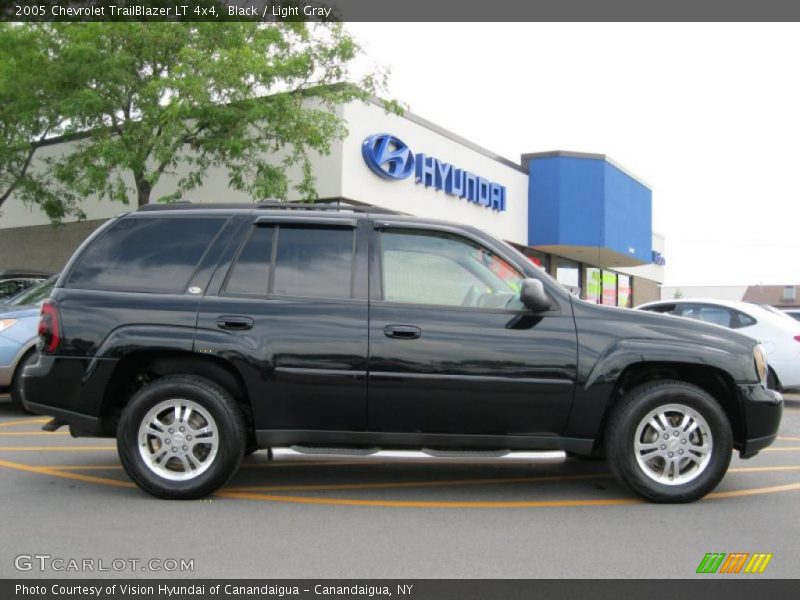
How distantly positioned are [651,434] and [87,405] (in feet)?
12.6

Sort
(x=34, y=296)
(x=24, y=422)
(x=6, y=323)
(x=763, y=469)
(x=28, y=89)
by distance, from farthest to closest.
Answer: (x=28, y=89), (x=34, y=296), (x=6, y=323), (x=24, y=422), (x=763, y=469)

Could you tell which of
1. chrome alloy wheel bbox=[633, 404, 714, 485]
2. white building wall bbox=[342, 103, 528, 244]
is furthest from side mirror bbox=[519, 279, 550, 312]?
white building wall bbox=[342, 103, 528, 244]

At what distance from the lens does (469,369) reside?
17.6 feet

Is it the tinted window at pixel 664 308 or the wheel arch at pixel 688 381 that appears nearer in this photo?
the wheel arch at pixel 688 381

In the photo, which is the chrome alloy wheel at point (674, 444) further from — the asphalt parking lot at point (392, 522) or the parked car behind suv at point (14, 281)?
the parked car behind suv at point (14, 281)

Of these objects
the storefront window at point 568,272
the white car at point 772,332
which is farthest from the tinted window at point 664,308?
the storefront window at point 568,272

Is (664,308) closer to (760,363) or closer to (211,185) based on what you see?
(760,363)

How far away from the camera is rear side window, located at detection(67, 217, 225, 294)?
18.6 feet

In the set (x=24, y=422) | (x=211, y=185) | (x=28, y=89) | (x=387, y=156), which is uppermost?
(x=28, y=89)

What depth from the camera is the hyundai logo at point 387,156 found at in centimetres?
1866

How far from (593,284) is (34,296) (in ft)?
85.8

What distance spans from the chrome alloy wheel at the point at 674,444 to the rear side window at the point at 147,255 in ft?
10.8

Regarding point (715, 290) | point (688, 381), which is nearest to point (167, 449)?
point (688, 381)

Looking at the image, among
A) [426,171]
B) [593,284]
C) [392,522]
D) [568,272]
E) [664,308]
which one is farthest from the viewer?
[593,284]
